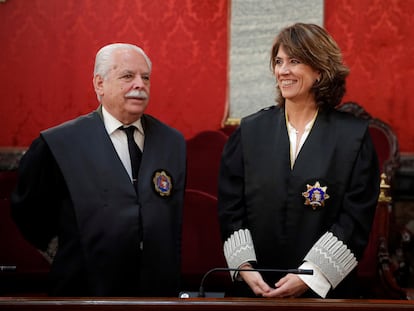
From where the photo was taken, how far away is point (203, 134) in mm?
4484

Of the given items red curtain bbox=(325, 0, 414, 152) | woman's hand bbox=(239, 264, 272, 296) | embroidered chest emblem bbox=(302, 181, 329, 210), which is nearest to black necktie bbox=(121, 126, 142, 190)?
woman's hand bbox=(239, 264, 272, 296)

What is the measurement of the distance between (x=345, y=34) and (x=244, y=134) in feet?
7.20

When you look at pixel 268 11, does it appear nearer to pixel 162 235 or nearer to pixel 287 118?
pixel 287 118

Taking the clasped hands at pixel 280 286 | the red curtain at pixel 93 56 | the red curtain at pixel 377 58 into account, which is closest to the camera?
the clasped hands at pixel 280 286

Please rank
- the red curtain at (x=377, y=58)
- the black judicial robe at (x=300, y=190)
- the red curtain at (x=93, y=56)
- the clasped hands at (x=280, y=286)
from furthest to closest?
the red curtain at (x=93, y=56) → the red curtain at (x=377, y=58) → the black judicial robe at (x=300, y=190) → the clasped hands at (x=280, y=286)

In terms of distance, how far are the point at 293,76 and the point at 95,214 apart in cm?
92

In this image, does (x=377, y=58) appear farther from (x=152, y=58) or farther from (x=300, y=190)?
(x=300, y=190)

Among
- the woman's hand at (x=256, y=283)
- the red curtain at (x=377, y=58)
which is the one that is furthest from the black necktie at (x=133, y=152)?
the red curtain at (x=377, y=58)

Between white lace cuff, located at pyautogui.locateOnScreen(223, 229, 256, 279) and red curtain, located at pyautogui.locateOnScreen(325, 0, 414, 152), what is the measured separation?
228 centimetres

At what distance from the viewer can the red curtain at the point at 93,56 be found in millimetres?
4695

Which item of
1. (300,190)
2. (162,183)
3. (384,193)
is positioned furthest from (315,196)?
(384,193)

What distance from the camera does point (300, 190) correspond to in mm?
2539

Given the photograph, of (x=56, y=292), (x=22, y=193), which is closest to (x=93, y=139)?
(x=22, y=193)

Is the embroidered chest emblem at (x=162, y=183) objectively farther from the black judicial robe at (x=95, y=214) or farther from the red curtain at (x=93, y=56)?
the red curtain at (x=93, y=56)
